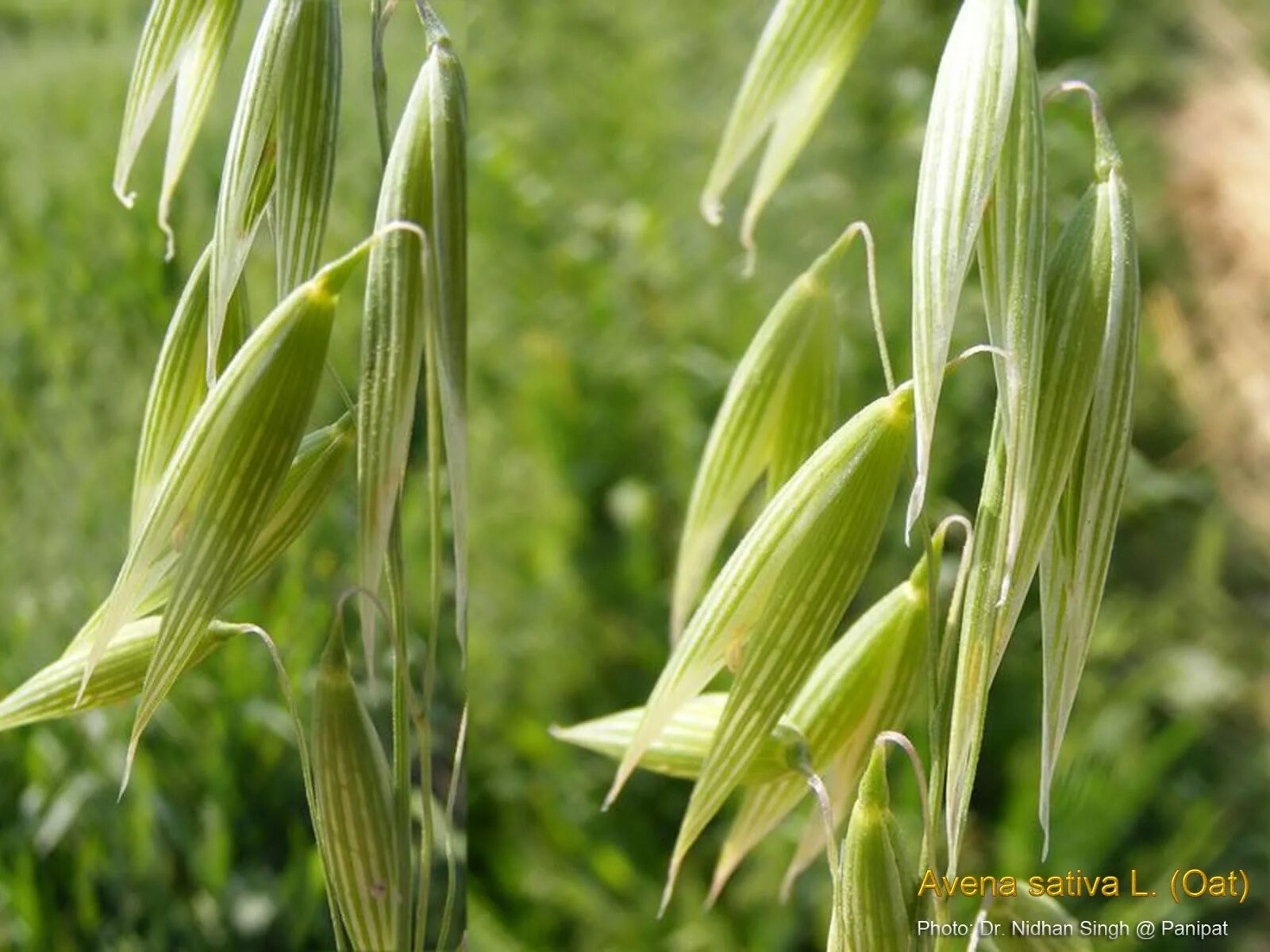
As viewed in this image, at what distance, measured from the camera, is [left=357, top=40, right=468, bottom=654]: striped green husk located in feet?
0.88

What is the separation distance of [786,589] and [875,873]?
55mm

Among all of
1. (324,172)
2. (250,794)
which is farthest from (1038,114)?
(250,794)

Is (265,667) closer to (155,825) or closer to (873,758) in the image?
(155,825)

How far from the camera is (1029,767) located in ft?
2.87

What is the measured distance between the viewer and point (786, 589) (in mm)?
289

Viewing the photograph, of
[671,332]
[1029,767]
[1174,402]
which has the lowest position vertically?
[1029,767]

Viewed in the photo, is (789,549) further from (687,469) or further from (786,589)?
(687,469)

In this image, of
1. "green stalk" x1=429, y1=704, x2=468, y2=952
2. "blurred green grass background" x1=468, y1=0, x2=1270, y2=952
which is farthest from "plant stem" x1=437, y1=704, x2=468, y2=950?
"blurred green grass background" x1=468, y1=0, x2=1270, y2=952

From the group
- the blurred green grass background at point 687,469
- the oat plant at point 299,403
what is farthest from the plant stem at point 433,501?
the blurred green grass background at point 687,469

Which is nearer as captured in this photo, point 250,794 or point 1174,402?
point 250,794

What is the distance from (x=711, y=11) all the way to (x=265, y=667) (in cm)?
84

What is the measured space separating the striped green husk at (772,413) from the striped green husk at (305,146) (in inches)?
4.2

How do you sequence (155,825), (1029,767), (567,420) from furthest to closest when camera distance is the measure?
(567,420) < (1029,767) < (155,825)

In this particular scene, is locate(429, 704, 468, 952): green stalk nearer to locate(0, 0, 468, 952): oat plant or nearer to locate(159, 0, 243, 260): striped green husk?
locate(0, 0, 468, 952): oat plant
